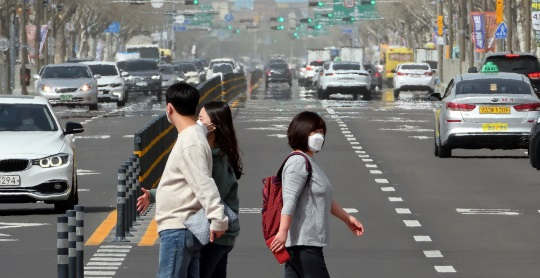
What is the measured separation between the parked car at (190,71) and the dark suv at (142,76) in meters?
17.7

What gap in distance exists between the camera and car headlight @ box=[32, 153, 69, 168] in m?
20.9

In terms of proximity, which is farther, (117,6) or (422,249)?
(117,6)

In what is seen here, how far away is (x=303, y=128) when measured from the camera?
991 cm

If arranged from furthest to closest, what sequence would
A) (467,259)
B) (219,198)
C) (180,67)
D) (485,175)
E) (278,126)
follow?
(180,67), (278,126), (485,175), (467,259), (219,198)

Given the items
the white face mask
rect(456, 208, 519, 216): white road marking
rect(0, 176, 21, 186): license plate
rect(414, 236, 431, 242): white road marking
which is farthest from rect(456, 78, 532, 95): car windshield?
the white face mask

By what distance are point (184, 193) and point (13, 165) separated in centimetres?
1125

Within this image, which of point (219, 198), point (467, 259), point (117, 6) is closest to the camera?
point (219, 198)

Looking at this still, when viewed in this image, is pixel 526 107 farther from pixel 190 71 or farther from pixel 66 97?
pixel 190 71

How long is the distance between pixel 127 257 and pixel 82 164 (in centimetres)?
1459

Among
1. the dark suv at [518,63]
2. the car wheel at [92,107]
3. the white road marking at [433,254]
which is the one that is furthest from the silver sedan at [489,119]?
the car wheel at [92,107]

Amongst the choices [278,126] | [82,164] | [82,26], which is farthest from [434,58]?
[82,164]

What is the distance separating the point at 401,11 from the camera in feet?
555

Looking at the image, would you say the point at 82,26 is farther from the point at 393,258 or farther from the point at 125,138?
the point at 393,258

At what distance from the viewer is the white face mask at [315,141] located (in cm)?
984
